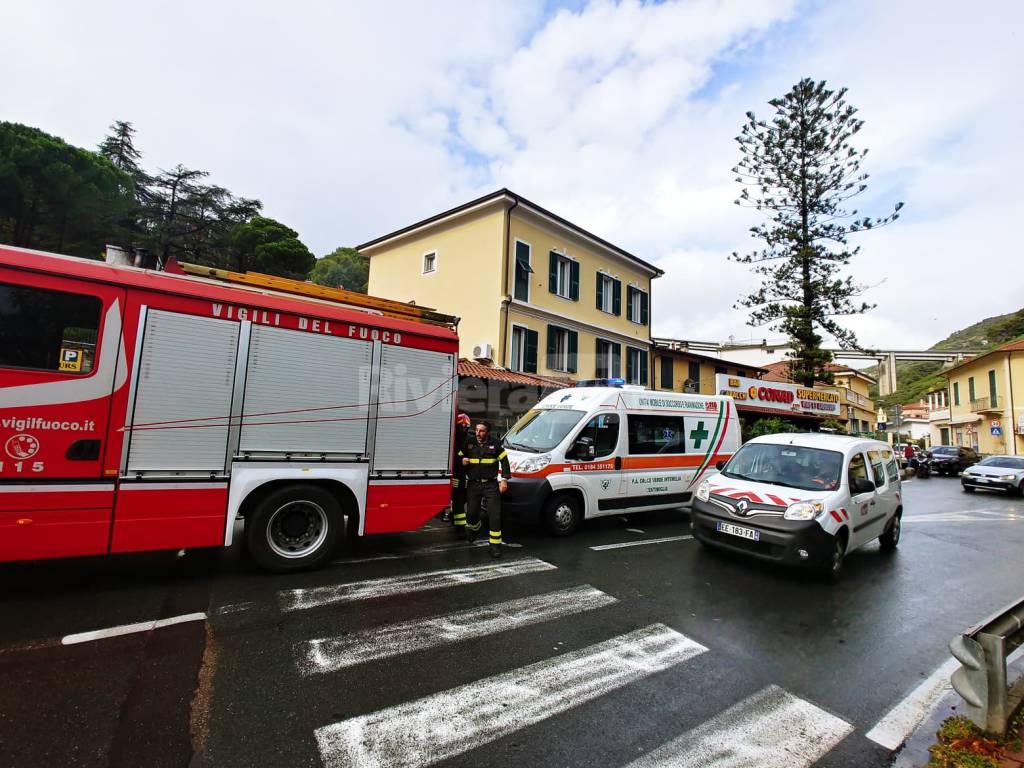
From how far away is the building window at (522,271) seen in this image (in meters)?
19.4

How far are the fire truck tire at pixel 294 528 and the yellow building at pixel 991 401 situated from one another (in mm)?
47889

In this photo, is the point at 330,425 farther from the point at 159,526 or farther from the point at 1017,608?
the point at 1017,608

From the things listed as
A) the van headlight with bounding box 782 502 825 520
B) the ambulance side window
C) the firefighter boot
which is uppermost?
the ambulance side window

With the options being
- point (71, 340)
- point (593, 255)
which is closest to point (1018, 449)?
point (593, 255)

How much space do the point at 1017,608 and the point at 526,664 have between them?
10.4ft

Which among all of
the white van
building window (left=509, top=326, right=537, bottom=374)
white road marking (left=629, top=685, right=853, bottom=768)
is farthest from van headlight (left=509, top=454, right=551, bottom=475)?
building window (left=509, top=326, right=537, bottom=374)

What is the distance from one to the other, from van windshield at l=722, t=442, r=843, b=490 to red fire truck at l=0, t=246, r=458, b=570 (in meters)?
4.26

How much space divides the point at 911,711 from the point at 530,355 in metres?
16.7

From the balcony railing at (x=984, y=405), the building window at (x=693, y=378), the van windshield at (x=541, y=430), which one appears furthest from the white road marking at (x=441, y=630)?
the balcony railing at (x=984, y=405)

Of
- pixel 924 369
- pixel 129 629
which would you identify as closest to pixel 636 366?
pixel 129 629

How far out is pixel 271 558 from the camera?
17.3ft

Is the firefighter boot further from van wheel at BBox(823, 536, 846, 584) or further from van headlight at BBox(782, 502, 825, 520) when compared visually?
van wheel at BBox(823, 536, 846, 584)

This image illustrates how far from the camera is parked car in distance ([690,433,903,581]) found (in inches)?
227

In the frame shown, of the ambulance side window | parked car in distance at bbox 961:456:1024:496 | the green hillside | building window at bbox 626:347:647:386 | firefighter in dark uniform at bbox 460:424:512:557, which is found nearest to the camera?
firefighter in dark uniform at bbox 460:424:512:557
